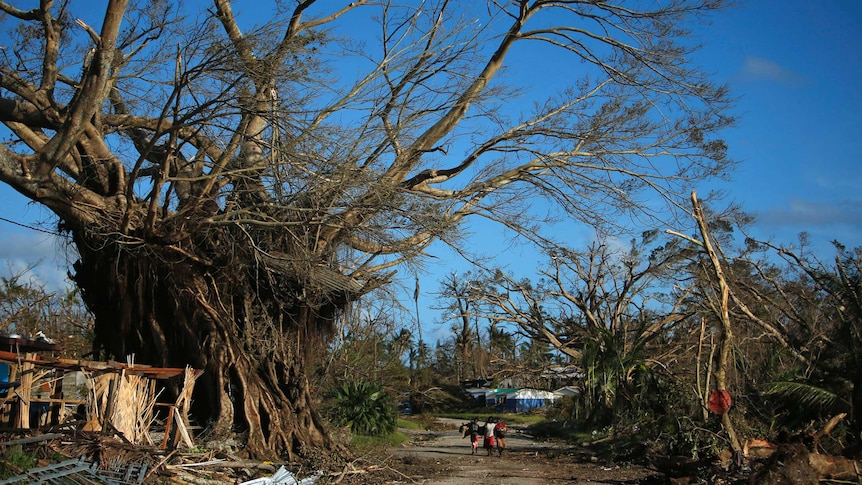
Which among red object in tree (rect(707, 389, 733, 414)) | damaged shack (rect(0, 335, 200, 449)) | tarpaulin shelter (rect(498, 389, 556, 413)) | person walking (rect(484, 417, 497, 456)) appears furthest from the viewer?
tarpaulin shelter (rect(498, 389, 556, 413))

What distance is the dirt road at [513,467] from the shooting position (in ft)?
44.2

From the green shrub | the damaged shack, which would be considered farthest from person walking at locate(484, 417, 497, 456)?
the damaged shack

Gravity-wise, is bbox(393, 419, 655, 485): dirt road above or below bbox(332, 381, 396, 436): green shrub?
below

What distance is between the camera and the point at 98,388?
10523 millimetres

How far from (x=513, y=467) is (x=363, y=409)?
766 centimetres

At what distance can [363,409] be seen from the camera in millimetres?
22641

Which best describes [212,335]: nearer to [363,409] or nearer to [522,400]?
[363,409]

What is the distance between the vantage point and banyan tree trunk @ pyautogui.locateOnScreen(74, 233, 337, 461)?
13.2 metres

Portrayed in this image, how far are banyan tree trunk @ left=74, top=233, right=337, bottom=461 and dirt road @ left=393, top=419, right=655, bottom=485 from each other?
7.49 ft

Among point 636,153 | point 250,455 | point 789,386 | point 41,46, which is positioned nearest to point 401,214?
point 250,455

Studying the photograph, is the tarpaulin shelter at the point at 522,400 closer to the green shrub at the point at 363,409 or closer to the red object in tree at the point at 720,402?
the green shrub at the point at 363,409

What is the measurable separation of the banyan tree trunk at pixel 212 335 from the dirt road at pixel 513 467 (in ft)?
7.49

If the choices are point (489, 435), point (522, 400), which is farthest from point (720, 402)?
point (522, 400)

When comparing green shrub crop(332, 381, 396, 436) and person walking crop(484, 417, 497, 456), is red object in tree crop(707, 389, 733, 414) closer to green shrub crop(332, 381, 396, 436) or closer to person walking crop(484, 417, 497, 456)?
person walking crop(484, 417, 497, 456)
